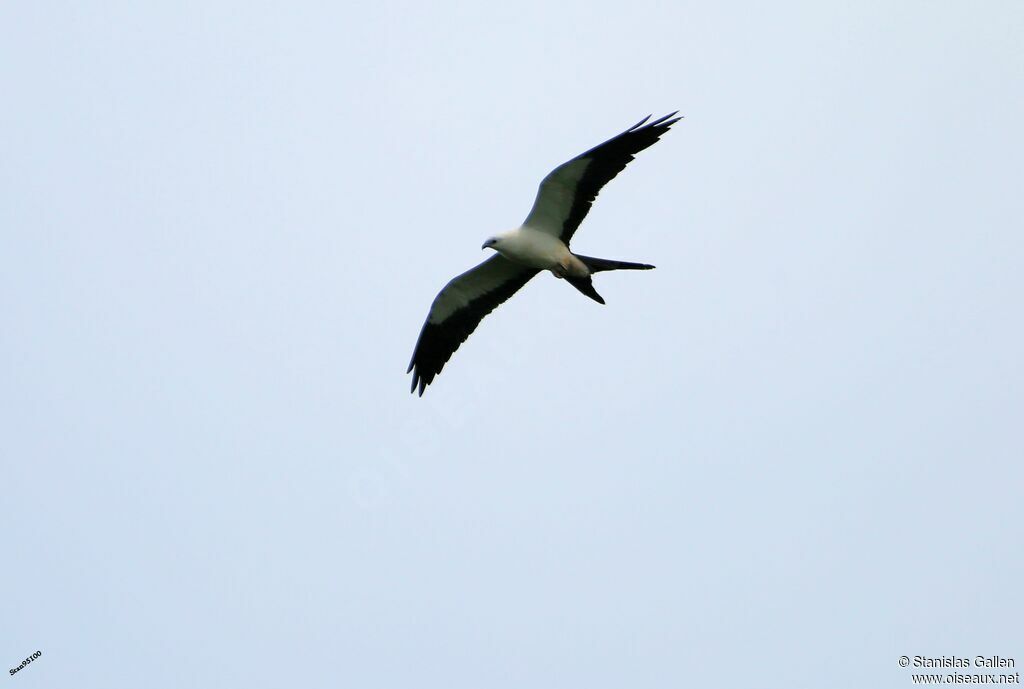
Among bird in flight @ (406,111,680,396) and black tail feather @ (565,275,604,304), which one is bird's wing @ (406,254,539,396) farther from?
black tail feather @ (565,275,604,304)

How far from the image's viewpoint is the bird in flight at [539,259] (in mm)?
12500

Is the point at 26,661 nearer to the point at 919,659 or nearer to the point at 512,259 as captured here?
the point at 512,259

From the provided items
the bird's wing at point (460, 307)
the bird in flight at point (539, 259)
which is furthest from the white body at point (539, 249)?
the bird's wing at point (460, 307)

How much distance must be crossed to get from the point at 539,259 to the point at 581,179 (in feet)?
3.59

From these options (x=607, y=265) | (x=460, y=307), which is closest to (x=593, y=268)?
(x=607, y=265)

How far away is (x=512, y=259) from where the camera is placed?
13305 mm

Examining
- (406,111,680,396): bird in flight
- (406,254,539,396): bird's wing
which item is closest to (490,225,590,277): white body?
(406,111,680,396): bird in flight

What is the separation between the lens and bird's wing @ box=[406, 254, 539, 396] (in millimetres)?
13938

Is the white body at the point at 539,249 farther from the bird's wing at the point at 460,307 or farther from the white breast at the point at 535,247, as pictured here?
the bird's wing at the point at 460,307

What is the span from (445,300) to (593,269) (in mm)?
2138

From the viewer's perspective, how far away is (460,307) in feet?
47.0

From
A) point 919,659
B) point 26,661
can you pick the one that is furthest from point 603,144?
point 26,661

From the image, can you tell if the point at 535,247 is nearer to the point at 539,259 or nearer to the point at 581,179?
the point at 539,259

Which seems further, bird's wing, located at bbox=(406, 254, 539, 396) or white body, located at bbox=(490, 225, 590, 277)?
bird's wing, located at bbox=(406, 254, 539, 396)
